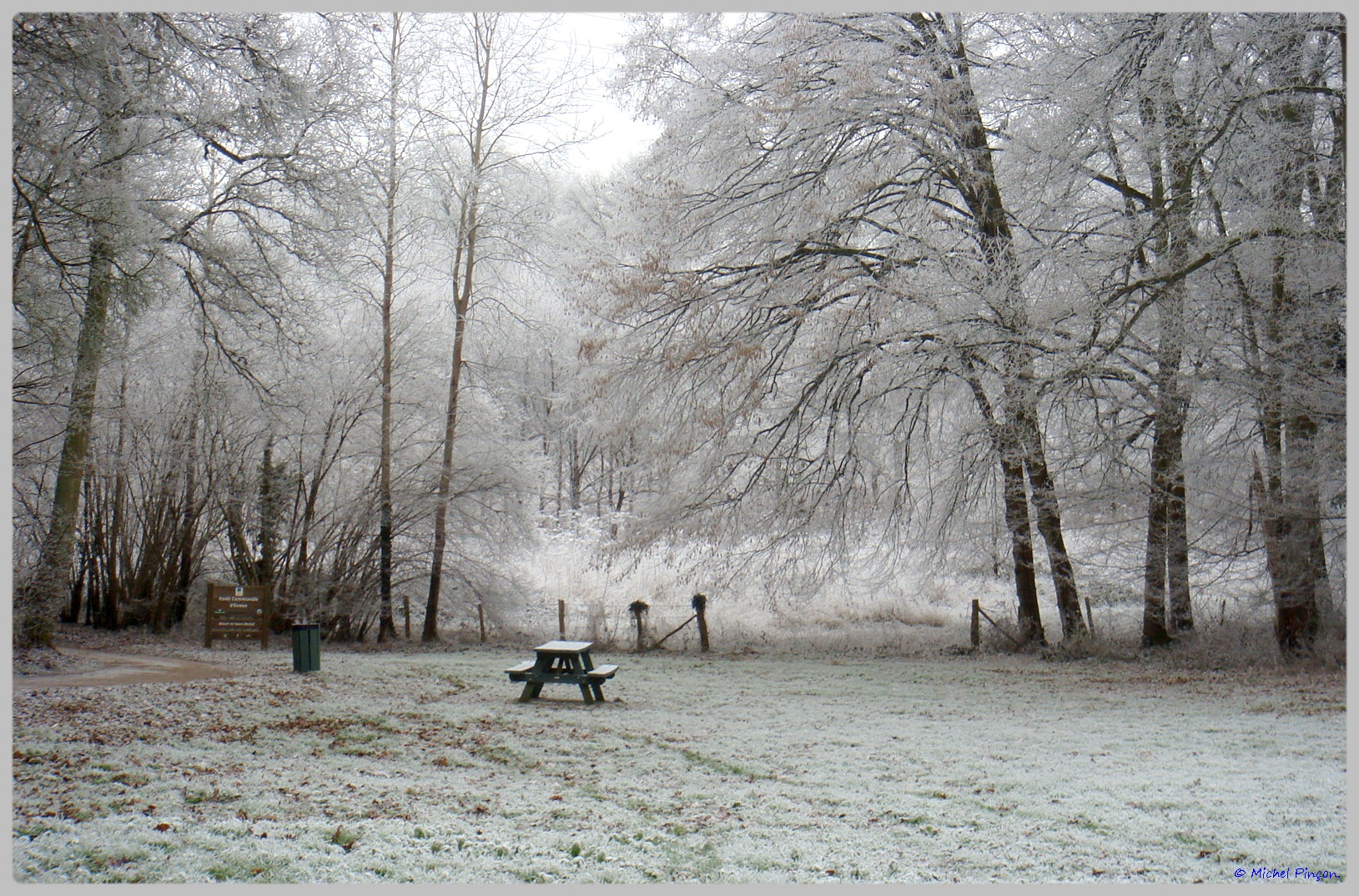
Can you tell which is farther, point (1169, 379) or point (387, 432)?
point (387, 432)

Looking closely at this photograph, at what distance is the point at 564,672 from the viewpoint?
8453 millimetres

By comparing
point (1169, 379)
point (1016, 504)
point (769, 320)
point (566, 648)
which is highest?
point (769, 320)

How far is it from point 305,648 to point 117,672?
1676mm

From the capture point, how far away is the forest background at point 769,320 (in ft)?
29.4

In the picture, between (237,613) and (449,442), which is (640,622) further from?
(237,613)

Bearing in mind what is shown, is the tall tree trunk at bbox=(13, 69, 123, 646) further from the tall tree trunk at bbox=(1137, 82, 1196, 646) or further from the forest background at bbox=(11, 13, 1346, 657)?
the tall tree trunk at bbox=(1137, 82, 1196, 646)

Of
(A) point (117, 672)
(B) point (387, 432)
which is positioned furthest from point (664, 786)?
(B) point (387, 432)

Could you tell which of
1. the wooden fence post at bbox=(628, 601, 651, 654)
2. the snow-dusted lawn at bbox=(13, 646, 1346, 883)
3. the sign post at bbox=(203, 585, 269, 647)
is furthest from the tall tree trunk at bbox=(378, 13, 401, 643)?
the snow-dusted lawn at bbox=(13, 646, 1346, 883)

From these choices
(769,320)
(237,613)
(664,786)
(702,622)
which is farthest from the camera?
(702,622)

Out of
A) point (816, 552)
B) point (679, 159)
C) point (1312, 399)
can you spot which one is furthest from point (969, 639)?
point (679, 159)

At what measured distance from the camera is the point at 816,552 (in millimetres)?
13070

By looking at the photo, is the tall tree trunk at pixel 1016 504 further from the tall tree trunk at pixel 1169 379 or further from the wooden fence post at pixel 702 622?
the wooden fence post at pixel 702 622

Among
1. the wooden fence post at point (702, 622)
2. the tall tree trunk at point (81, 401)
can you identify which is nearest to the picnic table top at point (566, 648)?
the tall tree trunk at point (81, 401)

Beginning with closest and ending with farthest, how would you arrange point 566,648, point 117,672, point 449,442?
1. point 566,648
2. point 117,672
3. point 449,442
